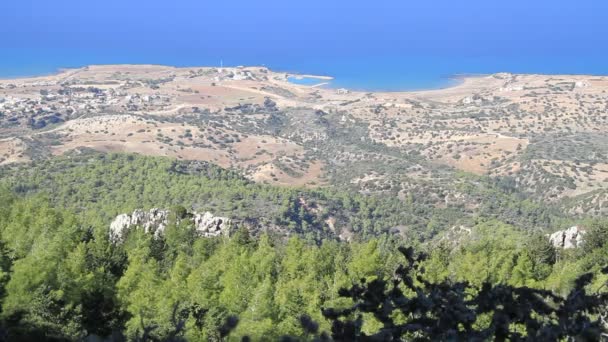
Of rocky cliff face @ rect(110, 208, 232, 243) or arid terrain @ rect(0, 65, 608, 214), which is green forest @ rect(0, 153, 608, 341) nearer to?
rocky cliff face @ rect(110, 208, 232, 243)

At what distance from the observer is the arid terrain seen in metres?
92.7

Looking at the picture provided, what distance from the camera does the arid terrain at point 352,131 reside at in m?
92.7

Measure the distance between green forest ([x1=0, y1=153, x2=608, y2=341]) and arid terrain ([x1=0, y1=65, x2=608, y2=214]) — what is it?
1319 inches

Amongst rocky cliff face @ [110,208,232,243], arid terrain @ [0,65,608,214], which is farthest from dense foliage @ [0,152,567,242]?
rocky cliff face @ [110,208,232,243]

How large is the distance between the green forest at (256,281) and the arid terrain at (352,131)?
110 feet

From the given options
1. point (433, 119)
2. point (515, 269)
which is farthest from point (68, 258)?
point (433, 119)

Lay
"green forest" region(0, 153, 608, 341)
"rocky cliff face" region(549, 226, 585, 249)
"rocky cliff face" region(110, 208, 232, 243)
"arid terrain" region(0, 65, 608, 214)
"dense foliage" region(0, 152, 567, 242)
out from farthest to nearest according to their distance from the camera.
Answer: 1. "arid terrain" region(0, 65, 608, 214)
2. "dense foliage" region(0, 152, 567, 242)
3. "rocky cliff face" region(110, 208, 232, 243)
4. "rocky cliff face" region(549, 226, 585, 249)
5. "green forest" region(0, 153, 608, 341)

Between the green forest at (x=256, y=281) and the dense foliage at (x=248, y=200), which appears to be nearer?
the green forest at (x=256, y=281)

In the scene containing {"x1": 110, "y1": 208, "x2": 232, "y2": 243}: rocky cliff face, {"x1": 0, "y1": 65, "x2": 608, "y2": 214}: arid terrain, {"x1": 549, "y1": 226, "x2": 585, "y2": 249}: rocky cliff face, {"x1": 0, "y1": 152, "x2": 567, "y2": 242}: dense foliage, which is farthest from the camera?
{"x1": 0, "y1": 65, "x2": 608, "y2": 214}: arid terrain

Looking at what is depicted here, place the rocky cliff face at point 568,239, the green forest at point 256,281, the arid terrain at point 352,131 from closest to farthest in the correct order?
the green forest at point 256,281 < the rocky cliff face at point 568,239 < the arid terrain at point 352,131

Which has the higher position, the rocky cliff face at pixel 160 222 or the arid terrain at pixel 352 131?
the arid terrain at pixel 352 131

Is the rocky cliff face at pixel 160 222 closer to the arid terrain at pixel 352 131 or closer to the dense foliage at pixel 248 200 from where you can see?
the dense foliage at pixel 248 200

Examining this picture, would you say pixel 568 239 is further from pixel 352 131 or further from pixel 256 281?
pixel 352 131

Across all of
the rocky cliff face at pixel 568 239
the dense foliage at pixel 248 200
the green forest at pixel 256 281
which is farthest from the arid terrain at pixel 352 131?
the green forest at pixel 256 281
